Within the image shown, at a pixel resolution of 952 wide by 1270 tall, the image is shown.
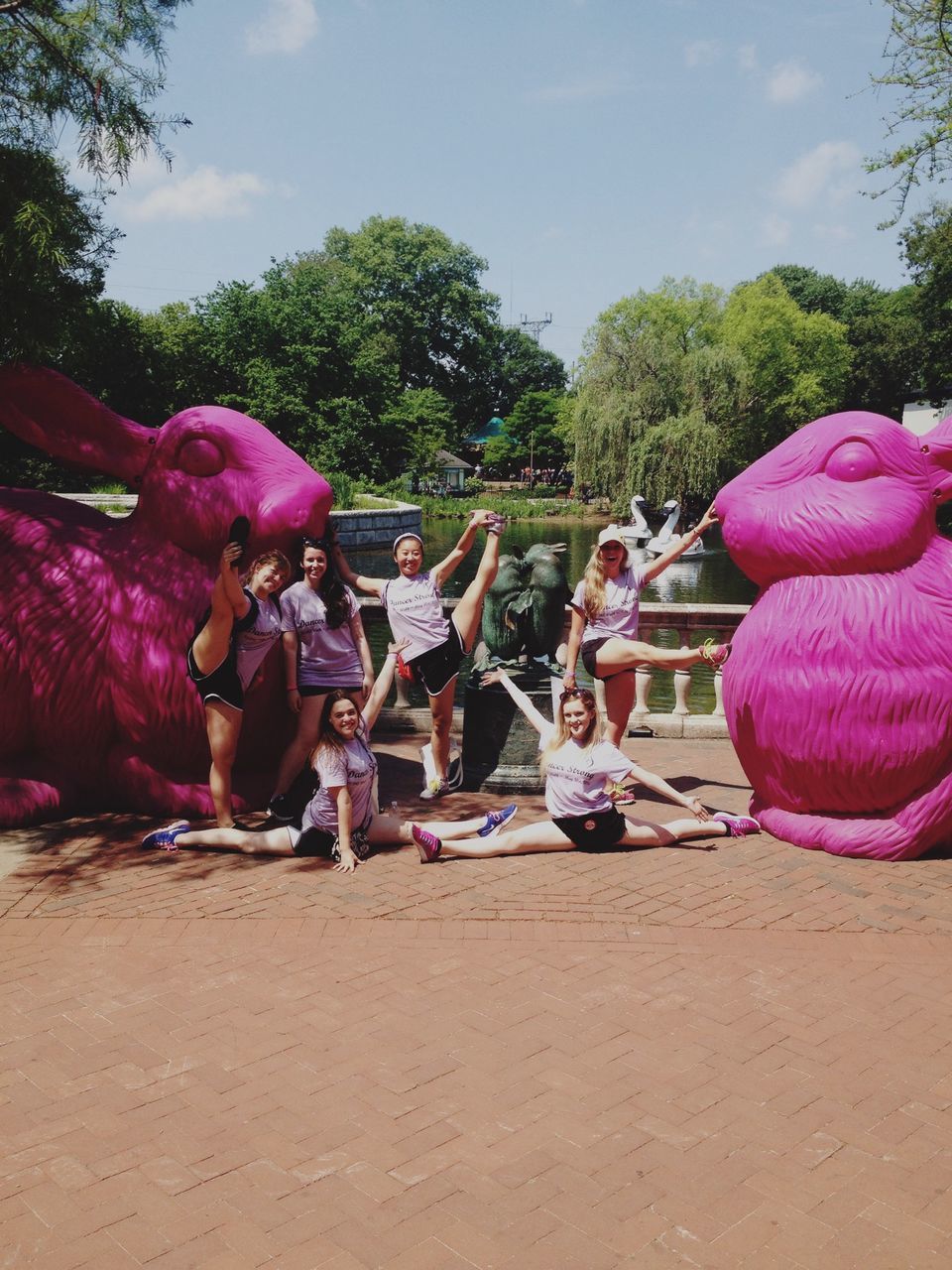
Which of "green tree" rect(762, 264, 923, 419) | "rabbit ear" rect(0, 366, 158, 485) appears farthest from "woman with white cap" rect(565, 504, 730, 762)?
"green tree" rect(762, 264, 923, 419)

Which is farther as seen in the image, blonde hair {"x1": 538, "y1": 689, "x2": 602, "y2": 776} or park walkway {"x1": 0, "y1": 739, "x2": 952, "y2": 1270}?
blonde hair {"x1": 538, "y1": 689, "x2": 602, "y2": 776}

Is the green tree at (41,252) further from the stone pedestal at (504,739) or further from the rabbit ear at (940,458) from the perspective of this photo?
the rabbit ear at (940,458)

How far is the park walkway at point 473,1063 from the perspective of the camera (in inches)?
119

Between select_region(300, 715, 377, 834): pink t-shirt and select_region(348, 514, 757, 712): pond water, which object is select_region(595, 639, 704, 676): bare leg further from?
select_region(348, 514, 757, 712): pond water

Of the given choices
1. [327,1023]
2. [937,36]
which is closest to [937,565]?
[327,1023]

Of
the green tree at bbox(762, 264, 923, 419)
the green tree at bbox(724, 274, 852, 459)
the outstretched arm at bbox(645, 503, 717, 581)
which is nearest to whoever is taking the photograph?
the outstretched arm at bbox(645, 503, 717, 581)

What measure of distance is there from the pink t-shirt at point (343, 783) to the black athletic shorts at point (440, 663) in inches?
40.1

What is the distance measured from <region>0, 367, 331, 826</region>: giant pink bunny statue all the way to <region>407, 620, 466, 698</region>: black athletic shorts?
1.01m

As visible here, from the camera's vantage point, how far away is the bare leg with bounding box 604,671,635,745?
707cm

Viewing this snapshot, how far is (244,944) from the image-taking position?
190 inches

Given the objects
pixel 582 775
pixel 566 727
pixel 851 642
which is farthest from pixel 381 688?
pixel 851 642

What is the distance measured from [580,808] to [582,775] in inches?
9.7

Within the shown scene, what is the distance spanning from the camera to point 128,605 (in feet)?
20.6

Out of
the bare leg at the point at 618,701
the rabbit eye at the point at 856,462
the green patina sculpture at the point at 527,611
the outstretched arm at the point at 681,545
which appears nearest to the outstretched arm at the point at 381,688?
the green patina sculpture at the point at 527,611
